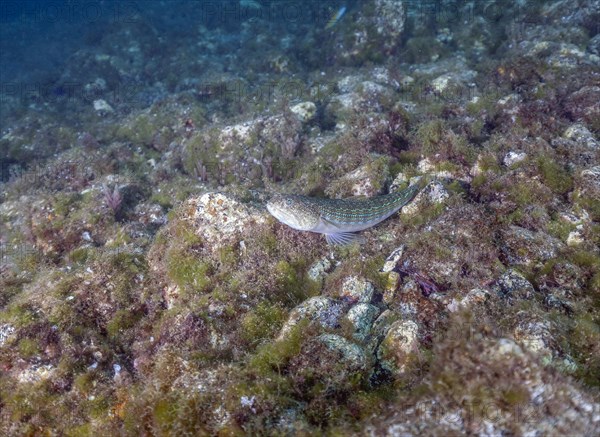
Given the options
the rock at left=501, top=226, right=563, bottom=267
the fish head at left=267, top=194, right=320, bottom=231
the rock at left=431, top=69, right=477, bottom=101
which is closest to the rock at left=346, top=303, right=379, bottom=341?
the fish head at left=267, top=194, right=320, bottom=231

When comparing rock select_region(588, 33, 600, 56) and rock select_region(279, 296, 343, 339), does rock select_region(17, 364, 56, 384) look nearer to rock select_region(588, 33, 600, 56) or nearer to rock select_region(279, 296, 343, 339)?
rock select_region(279, 296, 343, 339)

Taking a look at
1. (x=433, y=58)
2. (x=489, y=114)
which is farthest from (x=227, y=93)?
(x=489, y=114)

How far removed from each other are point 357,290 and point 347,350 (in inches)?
46.1

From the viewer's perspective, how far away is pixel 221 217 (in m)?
5.34

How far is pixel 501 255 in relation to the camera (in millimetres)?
4668

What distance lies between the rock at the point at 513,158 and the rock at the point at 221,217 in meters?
4.04

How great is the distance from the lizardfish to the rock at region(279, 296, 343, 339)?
3.79 ft

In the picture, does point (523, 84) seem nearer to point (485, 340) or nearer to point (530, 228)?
point (530, 228)

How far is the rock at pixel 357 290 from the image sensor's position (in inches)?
187

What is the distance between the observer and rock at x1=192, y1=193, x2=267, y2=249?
5.27m

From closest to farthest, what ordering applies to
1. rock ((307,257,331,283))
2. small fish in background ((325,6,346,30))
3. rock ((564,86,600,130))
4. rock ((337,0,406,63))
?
rock ((307,257,331,283))
rock ((564,86,600,130))
rock ((337,0,406,63))
small fish in background ((325,6,346,30))

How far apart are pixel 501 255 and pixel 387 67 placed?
932 cm

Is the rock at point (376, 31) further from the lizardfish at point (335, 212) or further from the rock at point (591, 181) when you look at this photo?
the rock at point (591, 181)

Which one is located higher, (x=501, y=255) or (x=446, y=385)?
(x=446, y=385)
